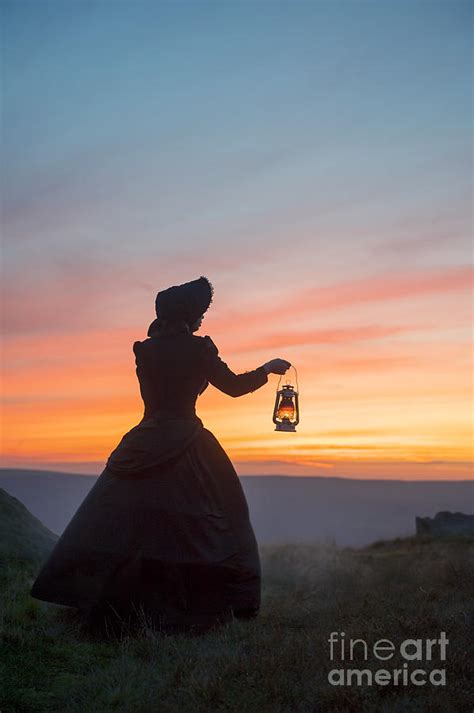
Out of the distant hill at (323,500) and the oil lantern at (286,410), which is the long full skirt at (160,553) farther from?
the distant hill at (323,500)

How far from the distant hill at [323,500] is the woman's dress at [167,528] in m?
55.5

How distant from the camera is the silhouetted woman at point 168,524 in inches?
298

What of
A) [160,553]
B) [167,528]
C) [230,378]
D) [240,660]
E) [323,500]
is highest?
[230,378]

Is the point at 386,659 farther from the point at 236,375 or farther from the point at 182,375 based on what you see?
the point at 182,375

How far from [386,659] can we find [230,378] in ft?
10.7

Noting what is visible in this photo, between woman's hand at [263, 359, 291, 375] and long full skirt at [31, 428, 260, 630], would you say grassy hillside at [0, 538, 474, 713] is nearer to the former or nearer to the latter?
long full skirt at [31, 428, 260, 630]

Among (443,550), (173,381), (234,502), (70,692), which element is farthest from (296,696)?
(443,550)

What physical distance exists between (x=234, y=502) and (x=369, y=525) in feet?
234

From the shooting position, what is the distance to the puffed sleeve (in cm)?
827

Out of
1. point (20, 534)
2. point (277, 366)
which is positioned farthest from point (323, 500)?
point (277, 366)

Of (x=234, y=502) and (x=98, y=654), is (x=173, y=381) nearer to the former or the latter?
(x=234, y=502)

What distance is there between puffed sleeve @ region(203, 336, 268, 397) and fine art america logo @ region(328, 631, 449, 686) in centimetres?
257

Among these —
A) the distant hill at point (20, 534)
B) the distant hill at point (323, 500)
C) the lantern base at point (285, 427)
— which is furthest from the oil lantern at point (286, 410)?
the distant hill at point (323, 500)

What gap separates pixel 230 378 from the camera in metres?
8.27
